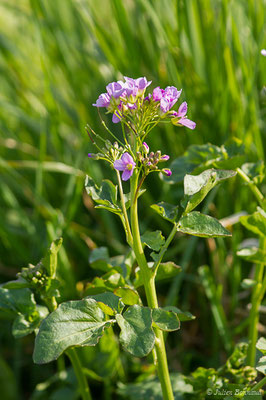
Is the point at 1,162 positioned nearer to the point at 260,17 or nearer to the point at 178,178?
the point at 178,178

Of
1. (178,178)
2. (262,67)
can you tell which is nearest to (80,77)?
(262,67)

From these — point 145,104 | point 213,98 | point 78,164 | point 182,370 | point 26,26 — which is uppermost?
point 26,26

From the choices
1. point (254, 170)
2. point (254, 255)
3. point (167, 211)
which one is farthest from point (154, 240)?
point (254, 170)

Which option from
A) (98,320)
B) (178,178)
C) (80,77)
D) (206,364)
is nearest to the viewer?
(98,320)

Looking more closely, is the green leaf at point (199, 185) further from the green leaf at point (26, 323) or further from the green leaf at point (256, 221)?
the green leaf at point (26, 323)

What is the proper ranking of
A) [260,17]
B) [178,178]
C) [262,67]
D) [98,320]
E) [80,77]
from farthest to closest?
[80,77] → [260,17] → [262,67] → [178,178] → [98,320]

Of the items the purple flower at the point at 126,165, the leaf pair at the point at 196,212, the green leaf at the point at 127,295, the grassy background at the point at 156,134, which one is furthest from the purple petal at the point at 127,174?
the grassy background at the point at 156,134

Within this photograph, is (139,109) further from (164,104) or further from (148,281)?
(148,281)
